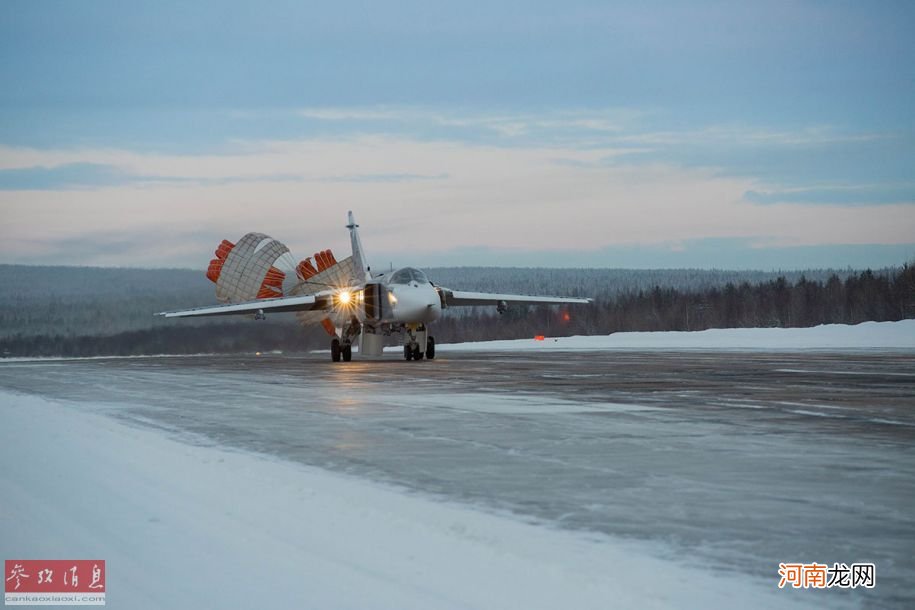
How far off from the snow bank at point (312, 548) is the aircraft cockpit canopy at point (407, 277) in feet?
85.8

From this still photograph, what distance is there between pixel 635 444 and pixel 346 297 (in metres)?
28.5

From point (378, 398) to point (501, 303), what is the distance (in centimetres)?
2550

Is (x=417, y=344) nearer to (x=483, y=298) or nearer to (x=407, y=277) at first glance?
(x=407, y=277)

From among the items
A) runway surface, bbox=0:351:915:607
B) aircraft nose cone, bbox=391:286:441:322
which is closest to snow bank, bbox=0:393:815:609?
runway surface, bbox=0:351:915:607

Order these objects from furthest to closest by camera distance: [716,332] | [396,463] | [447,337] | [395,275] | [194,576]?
[447,337], [716,332], [395,275], [396,463], [194,576]

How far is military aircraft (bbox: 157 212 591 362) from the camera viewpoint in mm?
35844

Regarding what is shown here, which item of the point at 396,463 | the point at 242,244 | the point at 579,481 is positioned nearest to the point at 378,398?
the point at 396,463

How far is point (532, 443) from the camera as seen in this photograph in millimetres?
11445

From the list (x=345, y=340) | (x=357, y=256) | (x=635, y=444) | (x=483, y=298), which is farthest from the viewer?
(x=357, y=256)

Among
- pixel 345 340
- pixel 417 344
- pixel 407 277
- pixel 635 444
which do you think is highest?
pixel 407 277

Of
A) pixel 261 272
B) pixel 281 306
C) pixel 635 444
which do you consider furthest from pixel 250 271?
pixel 635 444

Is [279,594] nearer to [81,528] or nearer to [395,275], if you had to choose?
[81,528]

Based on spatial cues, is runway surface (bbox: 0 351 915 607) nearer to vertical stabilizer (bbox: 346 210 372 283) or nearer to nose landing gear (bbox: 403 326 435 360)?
nose landing gear (bbox: 403 326 435 360)

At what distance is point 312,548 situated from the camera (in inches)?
248
